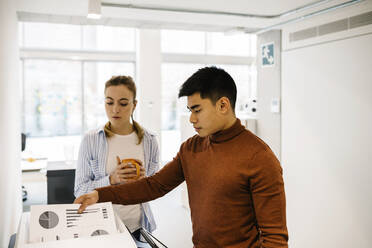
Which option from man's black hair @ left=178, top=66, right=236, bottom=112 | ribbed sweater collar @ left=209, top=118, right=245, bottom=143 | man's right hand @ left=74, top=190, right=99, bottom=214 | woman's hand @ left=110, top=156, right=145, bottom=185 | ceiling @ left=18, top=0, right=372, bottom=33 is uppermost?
ceiling @ left=18, top=0, right=372, bottom=33

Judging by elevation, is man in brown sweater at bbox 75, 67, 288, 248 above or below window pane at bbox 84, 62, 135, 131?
below

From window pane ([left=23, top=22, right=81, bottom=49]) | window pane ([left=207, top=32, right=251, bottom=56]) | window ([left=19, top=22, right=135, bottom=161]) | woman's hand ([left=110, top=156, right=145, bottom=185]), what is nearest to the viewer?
woman's hand ([left=110, top=156, right=145, bottom=185])

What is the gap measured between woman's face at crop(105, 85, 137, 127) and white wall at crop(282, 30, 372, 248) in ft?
6.98

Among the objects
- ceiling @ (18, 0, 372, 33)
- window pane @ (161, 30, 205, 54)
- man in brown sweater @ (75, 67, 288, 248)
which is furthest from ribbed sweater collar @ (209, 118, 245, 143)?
window pane @ (161, 30, 205, 54)

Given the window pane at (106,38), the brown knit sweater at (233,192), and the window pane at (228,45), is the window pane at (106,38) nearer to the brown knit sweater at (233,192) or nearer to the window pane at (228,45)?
the window pane at (228,45)

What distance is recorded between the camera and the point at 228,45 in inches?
345

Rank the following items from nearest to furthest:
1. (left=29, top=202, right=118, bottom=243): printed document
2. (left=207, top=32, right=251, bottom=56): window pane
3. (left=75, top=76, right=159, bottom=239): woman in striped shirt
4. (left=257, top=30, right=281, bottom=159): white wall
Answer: (left=29, top=202, right=118, bottom=243): printed document < (left=75, top=76, right=159, bottom=239): woman in striped shirt < (left=257, top=30, right=281, bottom=159): white wall < (left=207, top=32, right=251, bottom=56): window pane

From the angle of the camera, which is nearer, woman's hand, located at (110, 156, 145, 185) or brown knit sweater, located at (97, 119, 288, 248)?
brown knit sweater, located at (97, 119, 288, 248)

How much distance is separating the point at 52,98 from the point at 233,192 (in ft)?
23.3

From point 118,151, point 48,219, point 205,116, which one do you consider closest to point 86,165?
point 118,151

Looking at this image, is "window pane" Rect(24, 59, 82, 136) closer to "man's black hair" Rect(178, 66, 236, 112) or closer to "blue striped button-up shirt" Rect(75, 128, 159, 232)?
"blue striped button-up shirt" Rect(75, 128, 159, 232)

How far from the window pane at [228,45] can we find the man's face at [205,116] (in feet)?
23.5

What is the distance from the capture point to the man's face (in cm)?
147

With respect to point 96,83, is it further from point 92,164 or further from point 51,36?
point 92,164
